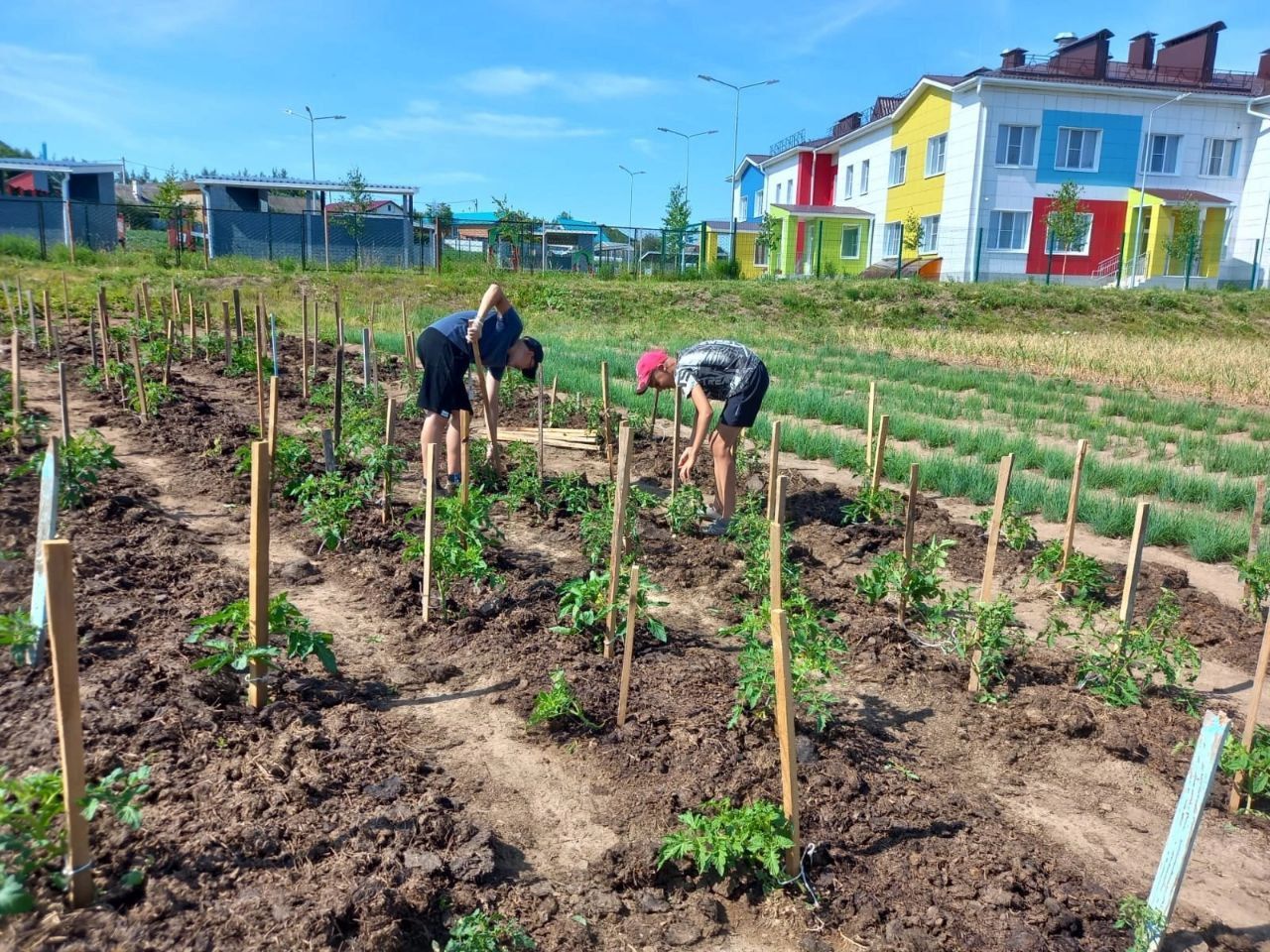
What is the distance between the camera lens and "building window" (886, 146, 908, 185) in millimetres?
35031

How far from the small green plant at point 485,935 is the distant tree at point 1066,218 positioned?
31.8m

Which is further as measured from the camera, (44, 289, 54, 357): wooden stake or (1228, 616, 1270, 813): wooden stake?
(44, 289, 54, 357): wooden stake

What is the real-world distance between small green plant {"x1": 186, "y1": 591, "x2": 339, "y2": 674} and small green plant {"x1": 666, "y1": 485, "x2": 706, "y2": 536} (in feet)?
8.70

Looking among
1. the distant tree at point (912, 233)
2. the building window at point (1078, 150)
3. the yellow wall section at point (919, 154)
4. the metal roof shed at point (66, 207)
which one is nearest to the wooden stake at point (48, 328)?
the metal roof shed at point (66, 207)

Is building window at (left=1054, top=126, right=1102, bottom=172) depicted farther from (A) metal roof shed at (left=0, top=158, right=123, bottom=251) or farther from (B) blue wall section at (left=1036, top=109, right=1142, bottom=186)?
(A) metal roof shed at (left=0, top=158, right=123, bottom=251)

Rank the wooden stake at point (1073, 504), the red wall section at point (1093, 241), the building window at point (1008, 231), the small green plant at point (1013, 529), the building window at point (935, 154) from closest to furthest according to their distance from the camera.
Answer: the wooden stake at point (1073, 504) < the small green plant at point (1013, 529) < the building window at point (1008, 231) < the red wall section at point (1093, 241) < the building window at point (935, 154)

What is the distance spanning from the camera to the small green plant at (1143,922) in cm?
238

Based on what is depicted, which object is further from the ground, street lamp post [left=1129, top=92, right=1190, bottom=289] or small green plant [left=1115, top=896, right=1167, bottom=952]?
street lamp post [left=1129, top=92, right=1190, bottom=289]

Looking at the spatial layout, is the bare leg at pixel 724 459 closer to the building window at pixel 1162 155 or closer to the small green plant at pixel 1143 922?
the small green plant at pixel 1143 922

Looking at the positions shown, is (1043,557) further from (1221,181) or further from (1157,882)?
(1221,181)

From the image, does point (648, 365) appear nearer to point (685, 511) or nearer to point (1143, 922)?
point (685, 511)

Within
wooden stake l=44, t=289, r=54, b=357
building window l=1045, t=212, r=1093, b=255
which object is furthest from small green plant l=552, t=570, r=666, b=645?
building window l=1045, t=212, r=1093, b=255

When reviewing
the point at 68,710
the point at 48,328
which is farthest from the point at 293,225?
the point at 68,710

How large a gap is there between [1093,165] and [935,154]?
531 cm
